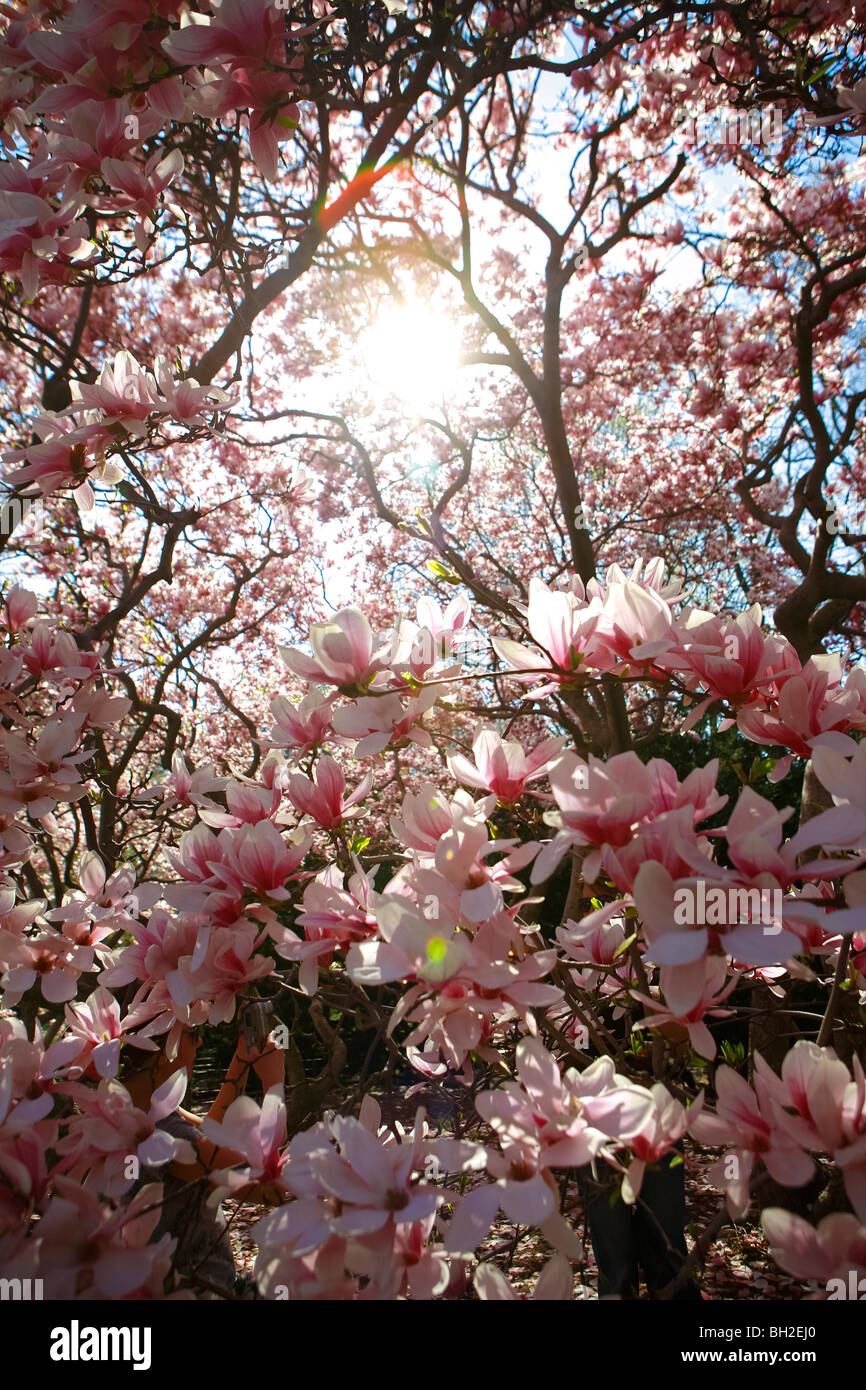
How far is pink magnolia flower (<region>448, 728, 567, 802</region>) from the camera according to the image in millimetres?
947

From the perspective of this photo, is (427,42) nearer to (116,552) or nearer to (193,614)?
(116,552)

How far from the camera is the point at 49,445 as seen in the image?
1384 mm

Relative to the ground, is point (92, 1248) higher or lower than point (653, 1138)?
lower

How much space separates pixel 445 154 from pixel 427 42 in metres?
3.52

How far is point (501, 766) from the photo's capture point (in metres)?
0.95

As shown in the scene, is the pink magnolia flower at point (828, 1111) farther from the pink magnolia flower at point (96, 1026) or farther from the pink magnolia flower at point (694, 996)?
the pink magnolia flower at point (96, 1026)

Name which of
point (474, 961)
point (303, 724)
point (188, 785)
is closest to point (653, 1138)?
point (474, 961)

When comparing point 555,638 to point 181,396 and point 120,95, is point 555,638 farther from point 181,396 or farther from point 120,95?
point 120,95

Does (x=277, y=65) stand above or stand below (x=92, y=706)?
above

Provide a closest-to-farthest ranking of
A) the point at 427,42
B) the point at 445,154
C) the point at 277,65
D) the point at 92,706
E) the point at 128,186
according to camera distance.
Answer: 1. the point at 277,65
2. the point at 128,186
3. the point at 92,706
4. the point at 427,42
5. the point at 445,154

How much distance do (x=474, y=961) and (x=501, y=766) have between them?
248mm

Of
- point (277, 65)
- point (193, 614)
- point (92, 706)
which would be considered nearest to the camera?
point (277, 65)
